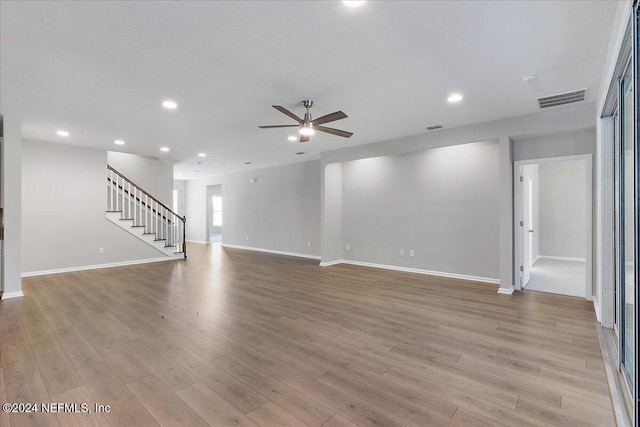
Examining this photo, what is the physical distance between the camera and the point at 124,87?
3.33m

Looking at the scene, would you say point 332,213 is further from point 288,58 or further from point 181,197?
point 181,197

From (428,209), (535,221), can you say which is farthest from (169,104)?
(535,221)

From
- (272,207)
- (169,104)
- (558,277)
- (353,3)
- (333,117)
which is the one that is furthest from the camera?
(272,207)

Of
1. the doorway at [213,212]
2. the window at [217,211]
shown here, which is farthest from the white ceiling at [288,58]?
the window at [217,211]

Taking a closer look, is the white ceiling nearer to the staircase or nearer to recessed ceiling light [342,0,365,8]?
recessed ceiling light [342,0,365,8]

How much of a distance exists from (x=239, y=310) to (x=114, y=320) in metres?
1.41

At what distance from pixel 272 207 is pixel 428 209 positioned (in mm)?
4904

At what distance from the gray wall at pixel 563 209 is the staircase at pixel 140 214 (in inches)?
386

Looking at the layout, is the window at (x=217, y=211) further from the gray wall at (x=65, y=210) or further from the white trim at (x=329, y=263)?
the white trim at (x=329, y=263)

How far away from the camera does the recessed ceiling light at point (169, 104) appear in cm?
377

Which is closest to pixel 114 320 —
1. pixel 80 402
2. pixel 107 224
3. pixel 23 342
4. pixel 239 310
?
pixel 23 342

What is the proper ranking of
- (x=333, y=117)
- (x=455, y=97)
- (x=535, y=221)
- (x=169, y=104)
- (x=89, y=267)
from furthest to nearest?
1. (x=535, y=221)
2. (x=89, y=267)
3. (x=169, y=104)
4. (x=455, y=97)
5. (x=333, y=117)

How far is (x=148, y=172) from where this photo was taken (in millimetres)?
7879

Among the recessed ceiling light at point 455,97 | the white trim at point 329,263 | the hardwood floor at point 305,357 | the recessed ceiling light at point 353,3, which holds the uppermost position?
the recessed ceiling light at point 455,97
